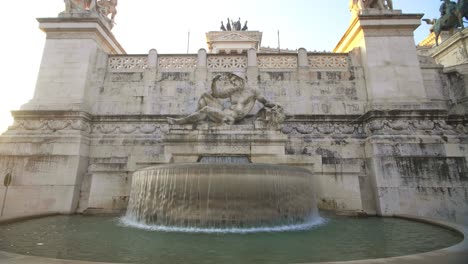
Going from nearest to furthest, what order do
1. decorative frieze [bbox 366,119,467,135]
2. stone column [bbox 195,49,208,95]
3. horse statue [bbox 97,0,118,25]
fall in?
decorative frieze [bbox 366,119,467,135]
stone column [bbox 195,49,208,95]
horse statue [bbox 97,0,118,25]

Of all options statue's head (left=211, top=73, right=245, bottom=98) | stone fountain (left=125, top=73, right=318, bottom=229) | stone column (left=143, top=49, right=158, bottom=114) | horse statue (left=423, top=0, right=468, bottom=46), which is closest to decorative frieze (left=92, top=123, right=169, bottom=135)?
stone column (left=143, top=49, right=158, bottom=114)

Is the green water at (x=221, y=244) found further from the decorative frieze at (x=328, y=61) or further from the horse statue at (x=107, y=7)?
the horse statue at (x=107, y=7)

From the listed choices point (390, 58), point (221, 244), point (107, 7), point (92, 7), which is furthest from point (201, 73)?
point (221, 244)

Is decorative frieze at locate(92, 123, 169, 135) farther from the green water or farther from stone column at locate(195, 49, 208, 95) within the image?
the green water

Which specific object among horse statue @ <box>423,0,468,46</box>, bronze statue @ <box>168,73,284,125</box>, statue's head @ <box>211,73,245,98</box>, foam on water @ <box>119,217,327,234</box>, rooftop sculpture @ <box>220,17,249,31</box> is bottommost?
foam on water @ <box>119,217,327,234</box>

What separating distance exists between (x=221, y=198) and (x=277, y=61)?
8.83 m

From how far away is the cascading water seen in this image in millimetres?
5973

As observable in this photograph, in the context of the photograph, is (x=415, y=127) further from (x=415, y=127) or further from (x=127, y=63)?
(x=127, y=63)

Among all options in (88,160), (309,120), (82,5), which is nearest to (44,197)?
(88,160)

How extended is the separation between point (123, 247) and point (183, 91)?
893cm

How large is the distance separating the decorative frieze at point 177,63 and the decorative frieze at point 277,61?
3.44 meters

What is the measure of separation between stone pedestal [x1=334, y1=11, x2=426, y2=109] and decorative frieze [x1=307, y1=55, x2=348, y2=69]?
906 millimetres

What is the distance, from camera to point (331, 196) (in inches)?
368

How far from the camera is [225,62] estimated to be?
41.9 feet
